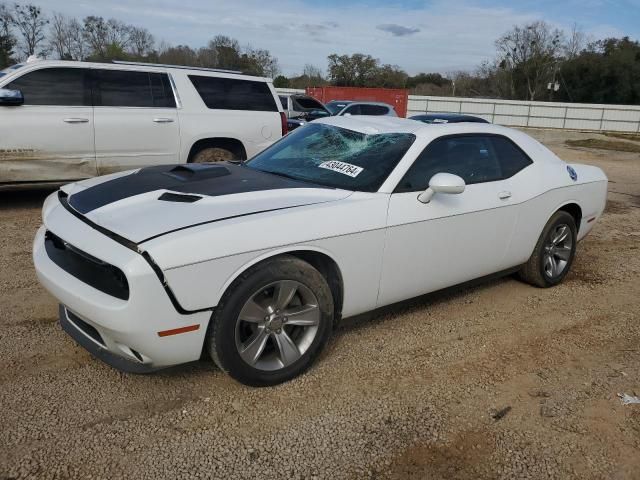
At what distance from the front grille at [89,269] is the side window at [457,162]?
182 centimetres

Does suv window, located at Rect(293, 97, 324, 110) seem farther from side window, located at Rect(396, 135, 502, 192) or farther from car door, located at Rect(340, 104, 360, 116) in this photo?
side window, located at Rect(396, 135, 502, 192)

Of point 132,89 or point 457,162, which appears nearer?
point 457,162

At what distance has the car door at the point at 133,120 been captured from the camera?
6.94 meters

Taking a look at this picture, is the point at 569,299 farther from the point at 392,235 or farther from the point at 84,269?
the point at 84,269

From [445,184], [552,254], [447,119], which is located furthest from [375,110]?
[445,184]

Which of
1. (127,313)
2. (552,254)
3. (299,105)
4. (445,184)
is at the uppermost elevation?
(299,105)

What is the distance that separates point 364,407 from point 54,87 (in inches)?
230

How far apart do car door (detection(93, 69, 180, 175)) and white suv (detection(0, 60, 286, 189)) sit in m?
0.01

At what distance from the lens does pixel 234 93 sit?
785 centimetres

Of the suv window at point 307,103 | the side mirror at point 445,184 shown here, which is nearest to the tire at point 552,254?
the side mirror at point 445,184

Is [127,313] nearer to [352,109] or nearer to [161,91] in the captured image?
[161,91]

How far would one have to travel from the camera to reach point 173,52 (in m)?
55.2

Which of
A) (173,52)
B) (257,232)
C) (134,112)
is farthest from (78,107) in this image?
(173,52)

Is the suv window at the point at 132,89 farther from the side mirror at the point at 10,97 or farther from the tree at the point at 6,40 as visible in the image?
the tree at the point at 6,40
